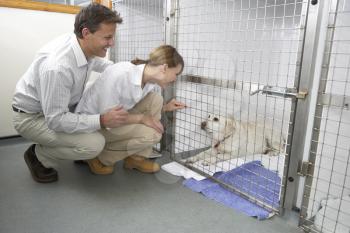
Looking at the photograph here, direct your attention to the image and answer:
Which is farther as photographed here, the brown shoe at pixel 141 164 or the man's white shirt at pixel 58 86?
the brown shoe at pixel 141 164

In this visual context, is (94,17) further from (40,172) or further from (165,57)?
(40,172)

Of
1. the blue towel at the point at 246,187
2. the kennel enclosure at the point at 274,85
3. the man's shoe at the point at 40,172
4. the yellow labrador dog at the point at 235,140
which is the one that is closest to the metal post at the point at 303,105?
the kennel enclosure at the point at 274,85

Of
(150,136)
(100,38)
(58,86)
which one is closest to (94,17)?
(100,38)

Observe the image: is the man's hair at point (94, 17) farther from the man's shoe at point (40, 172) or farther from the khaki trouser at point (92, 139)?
the man's shoe at point (40, 172)

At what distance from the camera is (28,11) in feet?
7.57

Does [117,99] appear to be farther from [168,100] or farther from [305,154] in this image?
[305,154]

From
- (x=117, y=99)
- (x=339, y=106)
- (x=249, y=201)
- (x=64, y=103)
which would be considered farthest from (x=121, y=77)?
(x=339, y=106)

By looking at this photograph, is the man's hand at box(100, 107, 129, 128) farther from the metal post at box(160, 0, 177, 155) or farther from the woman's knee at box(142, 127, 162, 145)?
the metal post at box(160, 0, 177, 155)

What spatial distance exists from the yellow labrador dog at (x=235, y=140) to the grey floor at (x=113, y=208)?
1.35 feet

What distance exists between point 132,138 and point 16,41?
130 cm

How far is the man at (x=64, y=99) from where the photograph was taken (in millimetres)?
1497

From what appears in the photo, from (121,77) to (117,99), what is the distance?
13 centimetres

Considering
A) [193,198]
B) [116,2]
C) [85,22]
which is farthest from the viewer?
[116,2]

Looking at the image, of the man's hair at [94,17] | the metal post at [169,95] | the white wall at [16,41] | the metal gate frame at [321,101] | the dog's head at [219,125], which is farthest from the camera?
the white wall at [16,41]
